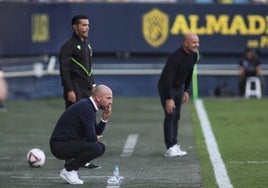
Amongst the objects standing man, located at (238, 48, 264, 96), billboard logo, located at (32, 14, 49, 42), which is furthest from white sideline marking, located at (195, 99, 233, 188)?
billboard logo, located at (32, 14, 49, 42)

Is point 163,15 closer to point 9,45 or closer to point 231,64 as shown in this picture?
point 231,64

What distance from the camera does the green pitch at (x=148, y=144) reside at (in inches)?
458

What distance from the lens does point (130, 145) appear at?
53.0 ft

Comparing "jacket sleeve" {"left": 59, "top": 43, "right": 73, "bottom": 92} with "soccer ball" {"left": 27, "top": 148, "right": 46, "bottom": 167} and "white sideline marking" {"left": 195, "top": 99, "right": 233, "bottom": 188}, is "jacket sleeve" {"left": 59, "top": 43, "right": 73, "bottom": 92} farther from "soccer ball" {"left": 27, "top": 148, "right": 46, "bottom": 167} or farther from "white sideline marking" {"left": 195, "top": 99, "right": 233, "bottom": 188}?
"white sideline marking" {"left": 195, "top": 99, "right": 233, "bottom": 188}

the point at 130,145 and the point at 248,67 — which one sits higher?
the point at 130,145

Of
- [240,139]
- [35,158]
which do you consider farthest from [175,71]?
[35,158]

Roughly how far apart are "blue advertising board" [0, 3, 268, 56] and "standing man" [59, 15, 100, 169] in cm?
1304

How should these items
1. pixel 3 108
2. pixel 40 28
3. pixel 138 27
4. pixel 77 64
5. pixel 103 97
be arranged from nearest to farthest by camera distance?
pixel 103 97 → pixel 77 64 → pixel 3 108 → pixel 40 28 → pixel 138 27

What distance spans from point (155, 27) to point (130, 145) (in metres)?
11.5

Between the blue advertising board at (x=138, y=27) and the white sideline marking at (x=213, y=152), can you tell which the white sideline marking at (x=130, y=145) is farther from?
the blue advertising board at (x=138, y=27)

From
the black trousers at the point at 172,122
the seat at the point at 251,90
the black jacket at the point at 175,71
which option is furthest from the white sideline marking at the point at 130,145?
the seat at the point at 251,90

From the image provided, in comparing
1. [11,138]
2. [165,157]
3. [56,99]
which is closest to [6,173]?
[165,157]

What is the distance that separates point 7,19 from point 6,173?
13878 millimetres

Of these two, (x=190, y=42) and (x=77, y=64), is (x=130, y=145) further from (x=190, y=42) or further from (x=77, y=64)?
(x=77, y=64)
